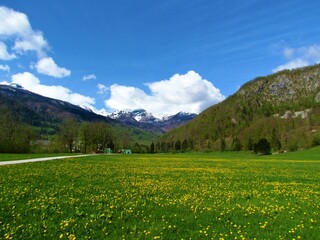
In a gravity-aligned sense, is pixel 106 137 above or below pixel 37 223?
above

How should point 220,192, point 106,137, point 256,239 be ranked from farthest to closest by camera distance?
point 106,137 → point 220,192 → point 256,239

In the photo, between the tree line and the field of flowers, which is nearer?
the field of flowers

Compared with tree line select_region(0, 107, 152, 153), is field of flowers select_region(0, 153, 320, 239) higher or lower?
lower

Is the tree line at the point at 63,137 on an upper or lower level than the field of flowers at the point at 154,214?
upper

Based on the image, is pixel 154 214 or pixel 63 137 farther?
pixel 63 137

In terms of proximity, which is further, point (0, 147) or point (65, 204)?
point (0, 147)

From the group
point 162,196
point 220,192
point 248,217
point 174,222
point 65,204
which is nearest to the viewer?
point 174,222

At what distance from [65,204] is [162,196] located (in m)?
5.25

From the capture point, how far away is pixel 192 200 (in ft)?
50.1

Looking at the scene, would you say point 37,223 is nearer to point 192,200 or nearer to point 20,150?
point 192,200

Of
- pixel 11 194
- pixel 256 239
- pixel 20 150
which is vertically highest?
pixel 20 150

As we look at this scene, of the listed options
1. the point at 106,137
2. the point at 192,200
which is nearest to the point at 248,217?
the point at 192,200

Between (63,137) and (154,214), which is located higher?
(63,137)

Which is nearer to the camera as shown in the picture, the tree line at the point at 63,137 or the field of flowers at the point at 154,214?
the field of flowers at the point at 154,214
